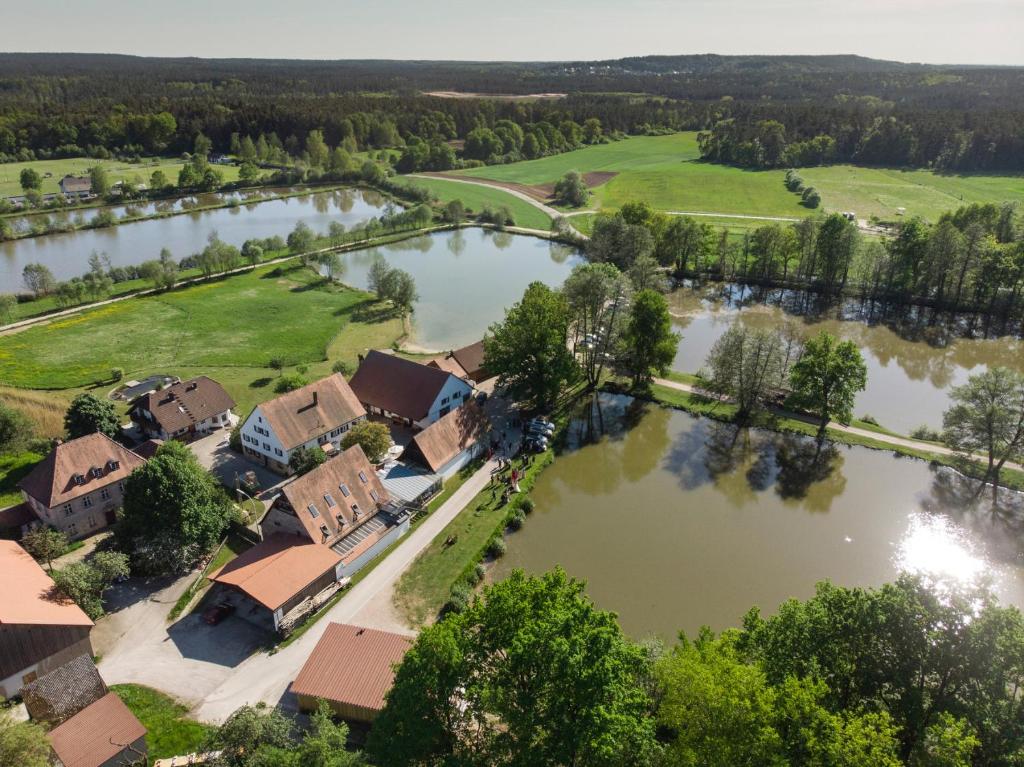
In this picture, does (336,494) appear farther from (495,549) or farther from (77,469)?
(77,469)

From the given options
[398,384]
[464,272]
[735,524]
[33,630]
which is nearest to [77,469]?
[33,630]

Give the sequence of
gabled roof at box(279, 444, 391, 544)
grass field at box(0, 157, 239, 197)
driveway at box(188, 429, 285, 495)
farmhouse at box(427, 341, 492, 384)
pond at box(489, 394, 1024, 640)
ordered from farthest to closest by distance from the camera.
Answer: grass field at box(0, 157, 239, 197) < farmhouse at box(427, 341, 492, 384) < driveway at box(188, 429, 285, 495) < gabled roof at box(279, 444, 391, 544) < pond at box(489, 394, 1024, 640)

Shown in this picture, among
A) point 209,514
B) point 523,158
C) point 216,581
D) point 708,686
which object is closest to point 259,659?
point 216,581

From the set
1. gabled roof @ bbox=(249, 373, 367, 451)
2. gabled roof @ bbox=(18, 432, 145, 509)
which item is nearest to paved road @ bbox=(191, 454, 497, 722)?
gabled roof @ bbox=(249, 373, 367, 451)

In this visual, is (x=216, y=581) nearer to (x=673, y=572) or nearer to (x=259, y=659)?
(x=259, y=659)

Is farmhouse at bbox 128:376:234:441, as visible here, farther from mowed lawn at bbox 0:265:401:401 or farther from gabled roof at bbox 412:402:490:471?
gabled roof at bbox 412:402:490:471

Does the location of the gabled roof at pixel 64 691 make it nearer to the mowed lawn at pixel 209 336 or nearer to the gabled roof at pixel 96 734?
the gabled roof at pixel 96 734
